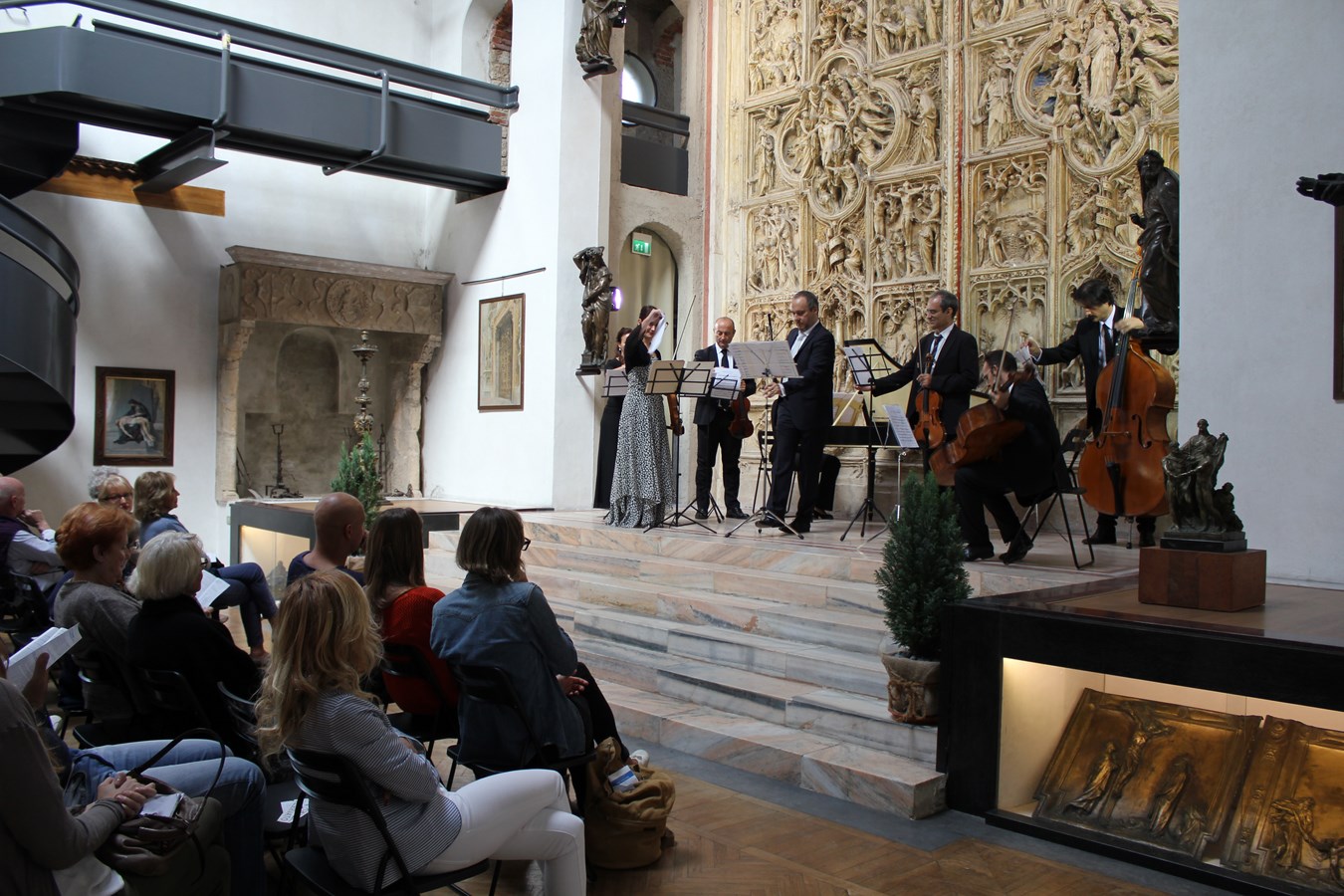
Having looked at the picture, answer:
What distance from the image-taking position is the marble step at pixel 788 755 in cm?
463

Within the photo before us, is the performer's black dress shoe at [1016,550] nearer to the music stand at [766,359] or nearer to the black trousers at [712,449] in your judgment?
the music stand at [766,359]

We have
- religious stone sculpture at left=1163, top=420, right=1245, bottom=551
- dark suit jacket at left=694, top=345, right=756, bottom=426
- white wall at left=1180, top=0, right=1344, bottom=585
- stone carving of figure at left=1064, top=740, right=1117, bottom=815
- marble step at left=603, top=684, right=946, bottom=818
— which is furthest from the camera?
dark suit jacket at left=694, top=345, right=756, bottom=426

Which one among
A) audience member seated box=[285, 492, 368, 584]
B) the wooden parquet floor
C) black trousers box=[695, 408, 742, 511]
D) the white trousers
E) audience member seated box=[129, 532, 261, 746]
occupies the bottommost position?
the wooden parquet floor

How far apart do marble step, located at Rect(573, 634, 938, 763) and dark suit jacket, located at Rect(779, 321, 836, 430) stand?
2454 millimetres

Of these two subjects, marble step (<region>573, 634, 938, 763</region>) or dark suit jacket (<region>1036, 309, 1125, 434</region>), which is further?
dark suit jacket (<region>1036, 309, 1125, 434</region>)

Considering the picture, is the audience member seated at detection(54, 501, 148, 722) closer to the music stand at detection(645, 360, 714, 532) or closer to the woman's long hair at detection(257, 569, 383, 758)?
the woman's long hair at detection(257, 569, 383, 758)

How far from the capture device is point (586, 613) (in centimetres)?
752

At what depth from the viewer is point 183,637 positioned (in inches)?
143

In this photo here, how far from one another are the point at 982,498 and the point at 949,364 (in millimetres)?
1423

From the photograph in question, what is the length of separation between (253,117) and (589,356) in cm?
410

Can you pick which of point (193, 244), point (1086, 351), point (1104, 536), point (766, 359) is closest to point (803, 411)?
point (766, 359)

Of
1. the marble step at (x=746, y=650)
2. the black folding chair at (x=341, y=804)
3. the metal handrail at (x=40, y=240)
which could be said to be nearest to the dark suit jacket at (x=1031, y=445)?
the marble step at (x=746, y=650)

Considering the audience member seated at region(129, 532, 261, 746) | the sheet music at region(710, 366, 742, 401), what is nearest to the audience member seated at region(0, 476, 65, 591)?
the audience member seated at region(129, 532, 261, 746)

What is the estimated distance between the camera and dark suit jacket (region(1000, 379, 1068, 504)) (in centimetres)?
635
